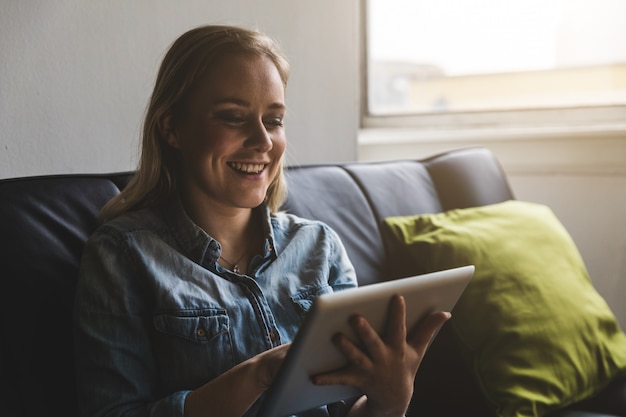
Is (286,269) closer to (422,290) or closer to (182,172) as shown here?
(182,172)

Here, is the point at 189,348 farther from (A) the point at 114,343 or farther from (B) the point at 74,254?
(B) the point at 74,254

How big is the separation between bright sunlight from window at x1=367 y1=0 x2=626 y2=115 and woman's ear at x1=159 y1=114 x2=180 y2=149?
1.59m

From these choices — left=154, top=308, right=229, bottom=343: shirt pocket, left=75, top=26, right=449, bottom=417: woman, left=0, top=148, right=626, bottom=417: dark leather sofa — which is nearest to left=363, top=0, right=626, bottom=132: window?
left=0, top=148, right=626, bottom=417: dark leather sofa

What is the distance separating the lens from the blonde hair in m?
1.16

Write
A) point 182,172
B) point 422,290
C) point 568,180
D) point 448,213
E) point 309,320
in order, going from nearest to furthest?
point 309,320 < point 422,290 < point 182,172 < point 448,213 < point 568,180

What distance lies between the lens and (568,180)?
2309 mm

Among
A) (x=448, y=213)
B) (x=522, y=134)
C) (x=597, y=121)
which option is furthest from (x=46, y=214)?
(x=597, y=121)

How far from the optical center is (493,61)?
2570 millimetres

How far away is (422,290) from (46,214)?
1.89 feet

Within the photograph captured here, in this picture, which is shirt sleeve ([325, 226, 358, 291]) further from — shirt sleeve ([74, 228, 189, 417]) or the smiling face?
shirt sleeve ([74, 228, 189, 417])

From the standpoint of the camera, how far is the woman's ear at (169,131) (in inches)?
46.8

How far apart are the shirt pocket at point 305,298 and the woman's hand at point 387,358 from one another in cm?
19

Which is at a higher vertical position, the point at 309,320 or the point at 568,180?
the point at 309,320

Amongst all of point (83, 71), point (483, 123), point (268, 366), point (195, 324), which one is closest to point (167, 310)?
point (195, 324)
